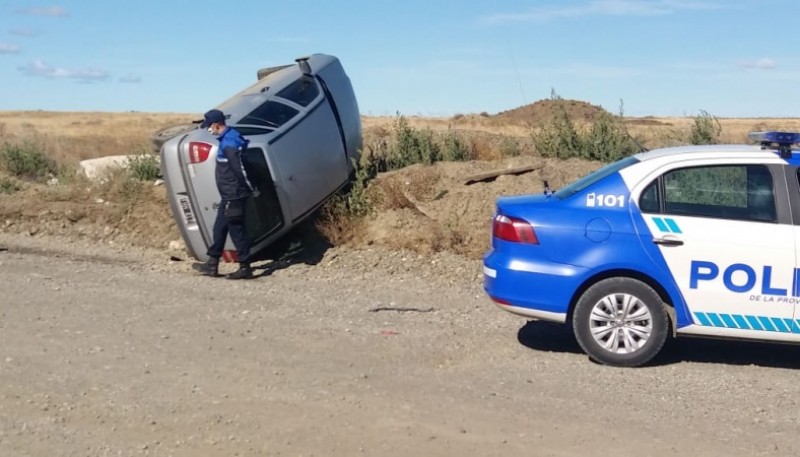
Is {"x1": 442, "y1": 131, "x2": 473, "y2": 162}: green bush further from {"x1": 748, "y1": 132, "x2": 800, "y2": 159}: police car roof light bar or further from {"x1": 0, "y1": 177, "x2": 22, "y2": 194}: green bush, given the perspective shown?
{"x1": 748, "y1": 132, "x2": 800, "y2": 159}: police car roof light bar

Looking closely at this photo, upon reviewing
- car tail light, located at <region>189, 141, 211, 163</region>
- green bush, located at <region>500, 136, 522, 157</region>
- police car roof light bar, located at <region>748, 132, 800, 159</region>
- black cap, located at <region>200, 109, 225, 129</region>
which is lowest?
green bush, located at <region>500, 136, 522, 157</region>

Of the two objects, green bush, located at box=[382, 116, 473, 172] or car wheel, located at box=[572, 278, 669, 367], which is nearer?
car wheel, located at box=[572, 278, 669, 367]

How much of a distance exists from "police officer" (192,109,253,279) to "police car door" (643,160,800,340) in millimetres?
5057

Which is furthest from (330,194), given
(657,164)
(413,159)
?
(657,164)

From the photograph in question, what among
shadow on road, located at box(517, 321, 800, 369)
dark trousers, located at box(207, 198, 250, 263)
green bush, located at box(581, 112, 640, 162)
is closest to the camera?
shadow on road, located at box(517, 321, 800, 369)

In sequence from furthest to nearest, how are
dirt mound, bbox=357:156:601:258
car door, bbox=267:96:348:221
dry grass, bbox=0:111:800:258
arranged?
dry grass, bbox=0:111:800:258 < dirt mound, bbox=357:156:601:258 < car door, bbox=267:96:348:221

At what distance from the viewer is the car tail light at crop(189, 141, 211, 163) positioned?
1162 centimetres

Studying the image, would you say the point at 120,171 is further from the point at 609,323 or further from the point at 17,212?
the point at 609,323

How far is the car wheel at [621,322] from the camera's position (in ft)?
24.9

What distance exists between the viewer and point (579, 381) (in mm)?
7301

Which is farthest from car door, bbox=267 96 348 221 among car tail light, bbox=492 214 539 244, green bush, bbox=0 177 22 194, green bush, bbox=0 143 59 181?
green bush, bbox=0 143 59 181

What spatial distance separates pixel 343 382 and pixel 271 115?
238 inches

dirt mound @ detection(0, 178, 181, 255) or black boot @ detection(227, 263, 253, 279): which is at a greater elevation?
dirt mound @ detection(0, 178, 181, 255)

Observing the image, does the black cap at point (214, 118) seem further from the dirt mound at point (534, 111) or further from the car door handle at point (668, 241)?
the dirt mound at point (534, 111)
